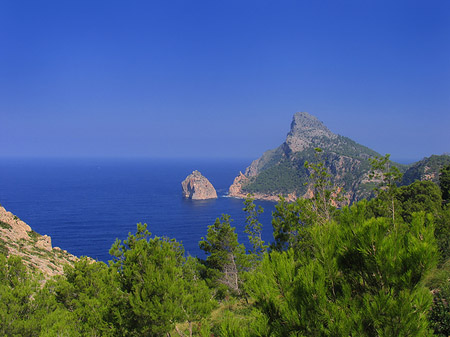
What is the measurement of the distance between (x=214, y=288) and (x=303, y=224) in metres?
8.43

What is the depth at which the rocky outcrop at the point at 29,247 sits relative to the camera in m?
30.9

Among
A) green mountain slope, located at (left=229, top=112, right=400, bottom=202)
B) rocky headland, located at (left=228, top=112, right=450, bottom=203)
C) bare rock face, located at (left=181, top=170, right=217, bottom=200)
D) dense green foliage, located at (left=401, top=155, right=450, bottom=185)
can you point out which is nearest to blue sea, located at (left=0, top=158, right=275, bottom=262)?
bare rock face, located at (left=181, top=170, right=217, bottom=200)

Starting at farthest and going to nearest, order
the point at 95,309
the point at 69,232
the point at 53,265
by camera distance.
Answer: the point at 69,232 → the point at 53,265 → the point at 95,309

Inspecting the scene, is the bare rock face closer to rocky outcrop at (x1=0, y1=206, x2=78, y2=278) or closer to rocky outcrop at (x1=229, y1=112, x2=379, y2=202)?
rocky outcrop at (x1=229, y1=112, x2=379, y2=202)

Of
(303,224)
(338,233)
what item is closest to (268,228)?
(303,224)

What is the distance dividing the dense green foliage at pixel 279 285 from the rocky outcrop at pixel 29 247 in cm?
1683

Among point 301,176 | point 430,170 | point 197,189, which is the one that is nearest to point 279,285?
point 430,170

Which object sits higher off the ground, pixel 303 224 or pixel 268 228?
pixel 303 224

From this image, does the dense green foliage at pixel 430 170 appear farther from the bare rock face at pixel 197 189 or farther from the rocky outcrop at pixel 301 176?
the bare rock face at pixel 197 189

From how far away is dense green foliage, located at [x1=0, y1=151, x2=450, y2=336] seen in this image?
3918 mm

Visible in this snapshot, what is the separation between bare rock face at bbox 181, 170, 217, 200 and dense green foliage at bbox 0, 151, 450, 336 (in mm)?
111395

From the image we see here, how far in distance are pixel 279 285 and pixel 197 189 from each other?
133 metres

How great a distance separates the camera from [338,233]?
4734mm

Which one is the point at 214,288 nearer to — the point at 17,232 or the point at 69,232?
the point at 17,232
